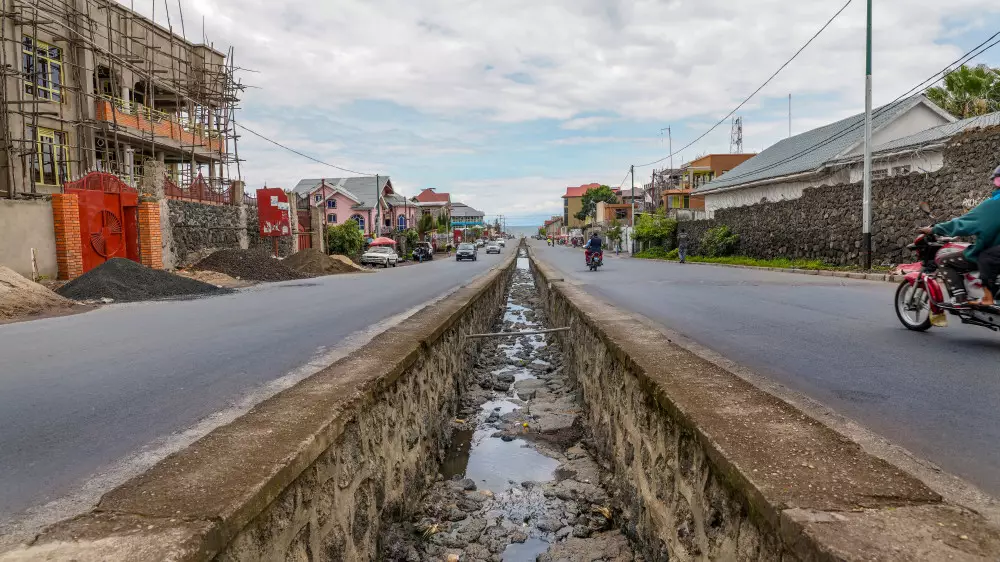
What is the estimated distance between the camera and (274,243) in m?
30.7

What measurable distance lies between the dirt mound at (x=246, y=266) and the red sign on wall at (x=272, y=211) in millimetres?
5076

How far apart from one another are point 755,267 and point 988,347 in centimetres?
2079

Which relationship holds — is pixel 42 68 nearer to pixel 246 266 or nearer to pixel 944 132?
pixel 246 266

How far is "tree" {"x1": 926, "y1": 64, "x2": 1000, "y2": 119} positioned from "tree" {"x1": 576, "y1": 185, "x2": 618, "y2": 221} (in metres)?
78.8

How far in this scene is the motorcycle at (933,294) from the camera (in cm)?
635

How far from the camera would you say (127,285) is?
14.7 metres

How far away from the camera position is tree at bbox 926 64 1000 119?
24125 millimetres

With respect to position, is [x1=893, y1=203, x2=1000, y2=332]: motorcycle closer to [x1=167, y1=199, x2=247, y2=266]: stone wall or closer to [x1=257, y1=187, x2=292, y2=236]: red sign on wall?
[x1=167, y1=199, x2=247, y2=266]: stone wall

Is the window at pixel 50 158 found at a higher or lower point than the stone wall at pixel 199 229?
higher

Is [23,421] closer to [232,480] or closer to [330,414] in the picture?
[330,414]

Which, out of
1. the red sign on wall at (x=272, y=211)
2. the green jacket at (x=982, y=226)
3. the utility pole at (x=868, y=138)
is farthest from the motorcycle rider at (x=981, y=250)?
the red sign on wall at (x=272, y=211)

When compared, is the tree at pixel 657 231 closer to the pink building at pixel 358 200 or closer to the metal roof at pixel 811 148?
the metal roof at pixel 811 148

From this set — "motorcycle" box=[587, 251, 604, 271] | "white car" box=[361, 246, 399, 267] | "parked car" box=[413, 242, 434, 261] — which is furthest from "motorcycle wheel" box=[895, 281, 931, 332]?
"parked car" box=[413, 242, 434, 261]

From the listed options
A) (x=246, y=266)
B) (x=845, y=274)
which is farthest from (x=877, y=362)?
(x=246, y=266)
